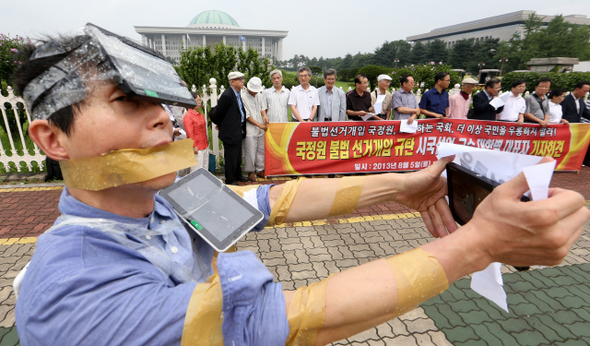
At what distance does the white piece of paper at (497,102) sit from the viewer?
7.02 metres

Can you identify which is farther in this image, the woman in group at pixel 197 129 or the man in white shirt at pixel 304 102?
the man in white shirt at pixel 304 102

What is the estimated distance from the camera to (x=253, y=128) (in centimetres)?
669

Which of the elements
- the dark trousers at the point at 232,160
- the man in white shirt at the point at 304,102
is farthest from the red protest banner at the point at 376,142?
the dark trousers at the point at 232,160

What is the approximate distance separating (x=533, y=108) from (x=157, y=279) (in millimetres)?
9179

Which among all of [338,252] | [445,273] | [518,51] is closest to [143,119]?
[445,273]

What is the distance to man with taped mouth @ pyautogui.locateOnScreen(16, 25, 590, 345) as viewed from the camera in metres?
0.69

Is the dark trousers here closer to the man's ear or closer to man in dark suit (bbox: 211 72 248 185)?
man in dark suit (bbox: 211 72 248 185)

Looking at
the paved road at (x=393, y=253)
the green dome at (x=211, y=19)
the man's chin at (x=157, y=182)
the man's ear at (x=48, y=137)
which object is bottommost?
the paved road at (x=393, y=253)

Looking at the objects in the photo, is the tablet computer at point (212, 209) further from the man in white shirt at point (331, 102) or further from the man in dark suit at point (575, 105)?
the man in dark suit at point (575, 105)

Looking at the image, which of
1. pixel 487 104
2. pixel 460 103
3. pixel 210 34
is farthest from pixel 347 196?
pixel 210 34

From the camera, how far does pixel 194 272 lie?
1.15 metres

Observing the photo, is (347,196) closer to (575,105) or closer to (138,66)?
(138,66)

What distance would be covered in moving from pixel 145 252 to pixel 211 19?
110 metres

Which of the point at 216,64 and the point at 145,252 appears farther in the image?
the point at 216,64
